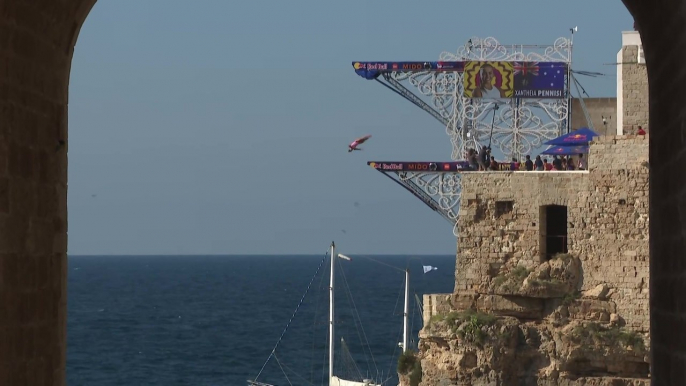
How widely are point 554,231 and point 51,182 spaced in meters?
18.8

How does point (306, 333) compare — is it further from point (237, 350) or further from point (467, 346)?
point (467, 346)

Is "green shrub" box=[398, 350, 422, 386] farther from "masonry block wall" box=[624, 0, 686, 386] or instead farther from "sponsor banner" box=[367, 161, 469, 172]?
"masonry block wall" box=[624, 0, 686, 386]

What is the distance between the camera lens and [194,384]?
57281 mm

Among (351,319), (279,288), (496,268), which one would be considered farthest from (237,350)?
(279,288)

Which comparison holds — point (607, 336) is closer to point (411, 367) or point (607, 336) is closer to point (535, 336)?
point (535, 336)

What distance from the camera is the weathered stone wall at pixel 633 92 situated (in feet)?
90.9

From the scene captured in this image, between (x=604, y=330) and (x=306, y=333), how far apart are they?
52121 millimetres

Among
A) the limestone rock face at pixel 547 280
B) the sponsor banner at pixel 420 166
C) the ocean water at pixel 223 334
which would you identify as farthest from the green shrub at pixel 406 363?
the ocean water at pixel 223 334

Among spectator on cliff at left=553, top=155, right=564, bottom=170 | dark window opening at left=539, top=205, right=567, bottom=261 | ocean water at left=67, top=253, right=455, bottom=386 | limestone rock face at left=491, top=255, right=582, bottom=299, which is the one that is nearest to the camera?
limestone rock face at left=491, top=255, right=582, bottom=299

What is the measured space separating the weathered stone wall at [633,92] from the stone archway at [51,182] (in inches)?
697

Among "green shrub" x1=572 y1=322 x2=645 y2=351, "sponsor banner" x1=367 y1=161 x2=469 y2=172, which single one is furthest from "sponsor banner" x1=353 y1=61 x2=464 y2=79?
"green shrub" x1=572 y1=322 x2=645 y2=351

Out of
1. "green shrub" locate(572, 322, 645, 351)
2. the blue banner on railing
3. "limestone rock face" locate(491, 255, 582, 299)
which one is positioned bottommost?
"green shrub" locate(572, 322, 645, 351)

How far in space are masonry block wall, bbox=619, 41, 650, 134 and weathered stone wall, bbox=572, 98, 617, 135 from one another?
533 cm

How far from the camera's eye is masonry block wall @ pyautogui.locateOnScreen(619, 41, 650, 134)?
27719 millimetres
